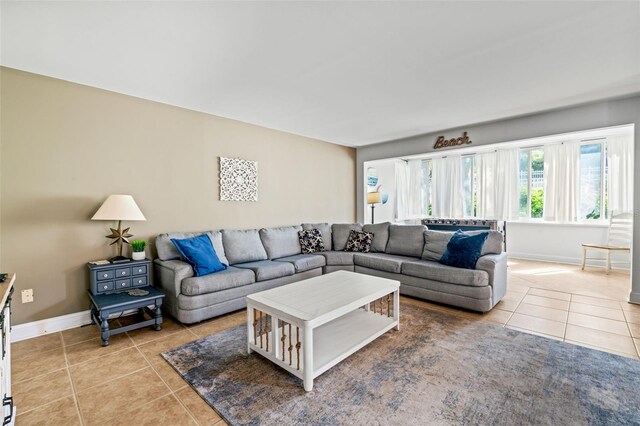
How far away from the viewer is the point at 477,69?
2.72 metres

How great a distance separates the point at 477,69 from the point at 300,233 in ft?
10.4

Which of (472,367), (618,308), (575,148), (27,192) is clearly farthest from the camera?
(575,148)

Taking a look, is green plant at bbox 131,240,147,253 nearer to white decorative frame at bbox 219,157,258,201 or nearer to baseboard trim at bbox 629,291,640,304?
white decorative frame at bbox 219,157,258,201

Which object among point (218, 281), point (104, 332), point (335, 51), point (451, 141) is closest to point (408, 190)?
point (451, 141)

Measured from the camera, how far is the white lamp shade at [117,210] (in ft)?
9.08

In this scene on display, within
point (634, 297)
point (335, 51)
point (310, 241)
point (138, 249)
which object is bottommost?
point (634, 297)

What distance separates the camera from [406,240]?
14.1 feet

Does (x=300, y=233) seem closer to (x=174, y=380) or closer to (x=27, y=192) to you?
(x=174, y=380)

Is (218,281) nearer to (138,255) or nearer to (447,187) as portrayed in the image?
(138,255)

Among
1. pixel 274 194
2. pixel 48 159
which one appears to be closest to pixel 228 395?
pixel 48 159

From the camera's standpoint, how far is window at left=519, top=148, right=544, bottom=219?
613 centimetres

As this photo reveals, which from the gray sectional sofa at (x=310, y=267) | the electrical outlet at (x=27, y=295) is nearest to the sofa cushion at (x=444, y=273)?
the gray sectional sofa at (x=310, y=267)

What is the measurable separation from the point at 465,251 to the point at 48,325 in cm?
441

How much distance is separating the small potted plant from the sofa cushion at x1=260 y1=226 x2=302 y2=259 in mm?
1554
